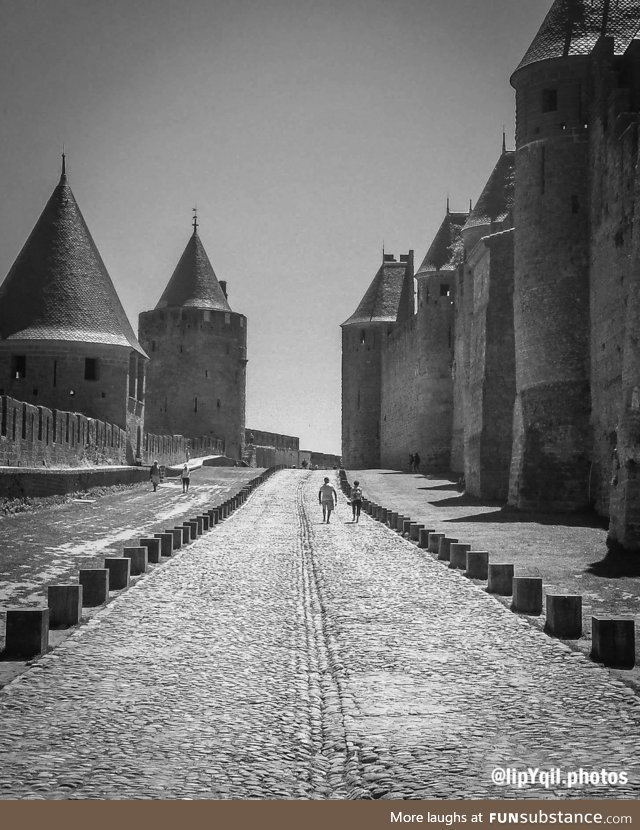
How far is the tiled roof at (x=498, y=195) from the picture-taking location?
3988 centimetres

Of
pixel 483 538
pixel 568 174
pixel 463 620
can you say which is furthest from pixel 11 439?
pixel 463 620

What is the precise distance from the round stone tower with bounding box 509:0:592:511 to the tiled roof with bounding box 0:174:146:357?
72.7 ft

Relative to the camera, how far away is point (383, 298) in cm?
6281

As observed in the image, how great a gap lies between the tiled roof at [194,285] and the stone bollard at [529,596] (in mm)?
57737

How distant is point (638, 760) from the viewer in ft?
18.2

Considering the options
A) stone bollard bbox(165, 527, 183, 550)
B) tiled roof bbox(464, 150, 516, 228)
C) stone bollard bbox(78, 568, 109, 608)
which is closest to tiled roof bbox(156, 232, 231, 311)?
tiled roof bbox(464, 150, 516, 228)

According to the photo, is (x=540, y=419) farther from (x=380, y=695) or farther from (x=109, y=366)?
(x=109, y=366)

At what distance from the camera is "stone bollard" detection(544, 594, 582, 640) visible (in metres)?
9.37

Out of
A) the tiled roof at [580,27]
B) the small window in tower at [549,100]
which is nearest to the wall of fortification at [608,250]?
the small window in tower at [549,100]

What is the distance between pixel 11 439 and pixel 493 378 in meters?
13.1

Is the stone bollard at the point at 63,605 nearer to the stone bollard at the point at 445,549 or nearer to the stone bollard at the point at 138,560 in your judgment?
the stone bollard at the point at 138,560

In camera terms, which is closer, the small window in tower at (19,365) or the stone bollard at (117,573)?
the stone bollard at (117,573)

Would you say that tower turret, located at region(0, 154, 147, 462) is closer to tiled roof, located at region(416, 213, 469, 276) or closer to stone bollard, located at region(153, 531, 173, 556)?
tiled roof, located at region(416, 213, 469, 276)

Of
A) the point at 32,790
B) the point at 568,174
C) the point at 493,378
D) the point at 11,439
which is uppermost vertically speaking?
the point at 568,174
